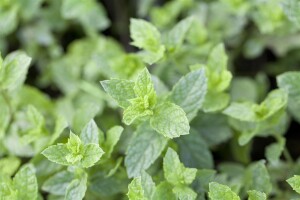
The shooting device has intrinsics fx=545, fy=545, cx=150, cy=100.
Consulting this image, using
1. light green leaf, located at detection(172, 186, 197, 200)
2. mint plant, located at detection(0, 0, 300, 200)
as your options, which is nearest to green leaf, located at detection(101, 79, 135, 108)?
mint plant, located at detection(0, 0, 300, 200)

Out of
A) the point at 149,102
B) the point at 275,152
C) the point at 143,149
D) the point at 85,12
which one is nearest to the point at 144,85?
the point at 149,102

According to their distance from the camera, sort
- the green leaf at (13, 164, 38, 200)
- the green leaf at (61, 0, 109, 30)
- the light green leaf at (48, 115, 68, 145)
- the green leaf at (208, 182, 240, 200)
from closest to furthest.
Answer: the green leaf at (208, 182, 240, 200), the green leaf at (13, 164, 38, 200), the light green leaf at (48, 115, 68, 145), the green leaf at (61, 0, 109, 30)

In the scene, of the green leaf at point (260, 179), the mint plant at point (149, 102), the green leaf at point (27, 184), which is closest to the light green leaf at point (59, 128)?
the mint plant at point (149, 102)

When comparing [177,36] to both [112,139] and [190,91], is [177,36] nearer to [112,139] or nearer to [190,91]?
[190,91]

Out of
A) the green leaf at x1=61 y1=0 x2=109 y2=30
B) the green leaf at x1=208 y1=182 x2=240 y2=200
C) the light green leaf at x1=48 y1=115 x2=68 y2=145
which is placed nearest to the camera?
the green leaf at x1=208 y1=182 x2=240 y2=200

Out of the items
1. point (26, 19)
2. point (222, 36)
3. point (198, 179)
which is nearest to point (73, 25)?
point (26, 19)

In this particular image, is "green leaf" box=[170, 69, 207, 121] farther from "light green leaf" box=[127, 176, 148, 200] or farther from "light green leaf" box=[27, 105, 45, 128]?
"light green leaf" box=[27, 105, 45, 128]

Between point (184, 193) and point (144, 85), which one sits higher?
point (144, 85)
